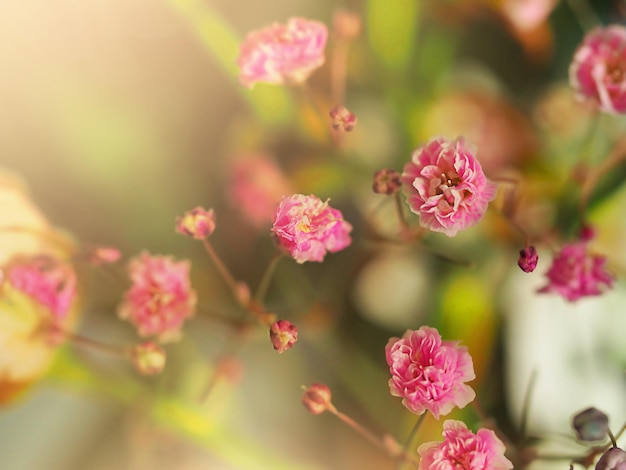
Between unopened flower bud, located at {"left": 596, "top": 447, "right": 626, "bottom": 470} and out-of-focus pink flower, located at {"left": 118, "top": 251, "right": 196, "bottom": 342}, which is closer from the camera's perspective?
unopened flower bud, located at {"left": 596, "top": 447, "right": 626, "bottom": 470}

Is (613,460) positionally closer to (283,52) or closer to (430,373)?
(430,373)

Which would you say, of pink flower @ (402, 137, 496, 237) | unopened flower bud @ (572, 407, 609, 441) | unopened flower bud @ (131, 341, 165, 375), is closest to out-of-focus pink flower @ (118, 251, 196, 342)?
unopened flower bud @ (131, 341, 165, 375)

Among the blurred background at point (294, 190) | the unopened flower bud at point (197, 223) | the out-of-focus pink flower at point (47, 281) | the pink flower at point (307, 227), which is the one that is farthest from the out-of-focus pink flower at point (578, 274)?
the out-of-focus pink flower at point (47, 281)

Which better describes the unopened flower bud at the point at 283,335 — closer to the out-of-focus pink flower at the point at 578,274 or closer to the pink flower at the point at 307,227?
the pink flower at the point at 307,227

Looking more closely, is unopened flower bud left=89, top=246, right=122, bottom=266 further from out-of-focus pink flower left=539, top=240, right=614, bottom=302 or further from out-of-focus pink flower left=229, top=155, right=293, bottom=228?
out-of-focus pink flower left=539, top=240, right=614, bottom=302

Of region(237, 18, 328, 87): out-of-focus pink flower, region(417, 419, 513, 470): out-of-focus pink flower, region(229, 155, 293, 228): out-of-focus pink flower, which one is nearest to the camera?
region(417, 419, 513, 470): out-of-focus pink flower

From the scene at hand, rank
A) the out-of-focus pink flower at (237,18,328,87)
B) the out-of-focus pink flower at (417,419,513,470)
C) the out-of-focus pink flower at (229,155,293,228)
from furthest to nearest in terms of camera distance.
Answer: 1. the out-of-focus pink flower at (229,155,293,228)
2. the out-of-focus pink flower at (237,18,328,87)
3. the out-of-focus pink flower at (417,419,513,470)
